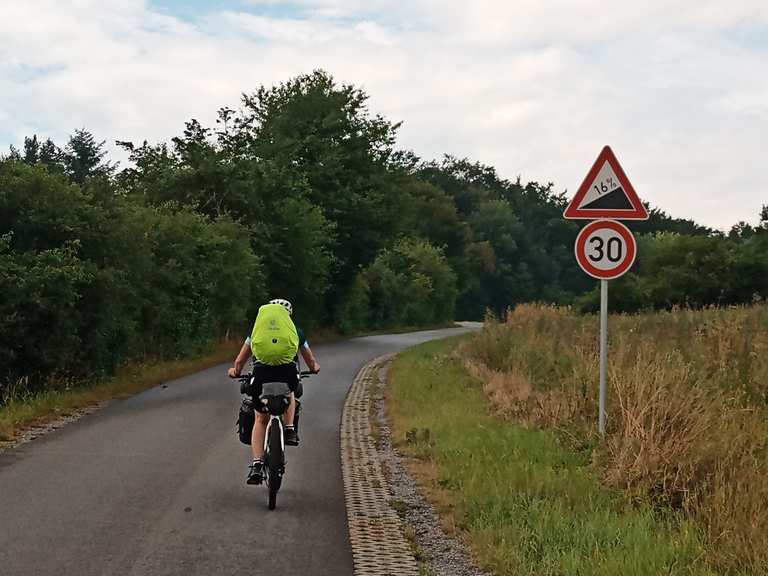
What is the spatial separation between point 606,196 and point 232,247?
20034mm

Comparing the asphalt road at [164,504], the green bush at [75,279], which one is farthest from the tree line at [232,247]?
the asphalt road at [164,504]

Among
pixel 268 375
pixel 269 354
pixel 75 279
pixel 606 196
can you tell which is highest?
pixel 606 196

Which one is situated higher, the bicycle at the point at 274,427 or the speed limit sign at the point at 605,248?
the speed limit sign at the point at 605,248

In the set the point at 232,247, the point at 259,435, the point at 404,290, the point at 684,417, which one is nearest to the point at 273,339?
the point at 259,435

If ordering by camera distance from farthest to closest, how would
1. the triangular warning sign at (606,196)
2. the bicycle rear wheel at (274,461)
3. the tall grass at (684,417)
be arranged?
the triangular warning sign at (606,196), the bicycle rear wheel at (274,461), the tall grass at (684,417)

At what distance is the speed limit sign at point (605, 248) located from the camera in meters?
10.2

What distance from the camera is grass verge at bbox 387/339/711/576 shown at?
20.0 feet

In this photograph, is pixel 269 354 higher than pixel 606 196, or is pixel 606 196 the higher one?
pixel 606 196

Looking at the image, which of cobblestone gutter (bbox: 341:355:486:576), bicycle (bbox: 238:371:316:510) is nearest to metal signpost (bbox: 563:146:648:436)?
cobblestone gutter (bbox: 341:355:486:576)

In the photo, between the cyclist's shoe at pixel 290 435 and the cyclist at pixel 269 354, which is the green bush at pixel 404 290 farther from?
the cyclist at pixel 269 354

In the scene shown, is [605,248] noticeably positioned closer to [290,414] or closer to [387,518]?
[290,414]

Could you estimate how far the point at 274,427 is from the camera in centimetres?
845

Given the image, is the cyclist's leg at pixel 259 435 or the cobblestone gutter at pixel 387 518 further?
the cyclist's leg at pixel 259 435

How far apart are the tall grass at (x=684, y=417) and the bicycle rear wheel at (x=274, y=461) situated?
302 cm
